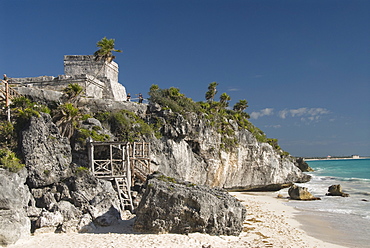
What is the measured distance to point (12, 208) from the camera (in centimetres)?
1275

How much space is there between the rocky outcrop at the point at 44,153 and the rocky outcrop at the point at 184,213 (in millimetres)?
6518

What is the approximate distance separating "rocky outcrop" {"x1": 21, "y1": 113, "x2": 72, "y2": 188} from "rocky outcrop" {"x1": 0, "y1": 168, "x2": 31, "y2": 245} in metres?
1.52

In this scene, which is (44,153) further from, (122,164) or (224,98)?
(224,98)

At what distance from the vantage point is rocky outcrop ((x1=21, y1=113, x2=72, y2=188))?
16.0 metres

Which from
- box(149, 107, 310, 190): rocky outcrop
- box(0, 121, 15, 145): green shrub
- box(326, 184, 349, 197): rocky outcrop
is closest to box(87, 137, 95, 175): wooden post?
box(0, 121, 15, 145): green shrub

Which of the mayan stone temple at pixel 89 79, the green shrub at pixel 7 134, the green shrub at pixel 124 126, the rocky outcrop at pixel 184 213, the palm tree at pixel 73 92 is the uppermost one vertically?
the mayan stone temple at pixel 89 79

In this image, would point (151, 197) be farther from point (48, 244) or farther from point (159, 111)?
point (159, 111)

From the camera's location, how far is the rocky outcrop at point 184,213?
41.1ft

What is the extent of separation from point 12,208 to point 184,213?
742 cm

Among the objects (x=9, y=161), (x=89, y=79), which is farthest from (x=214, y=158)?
(x=9, y=161)

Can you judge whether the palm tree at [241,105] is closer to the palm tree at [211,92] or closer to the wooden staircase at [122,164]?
the palm tree at [211,92]

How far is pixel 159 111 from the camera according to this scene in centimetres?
2597

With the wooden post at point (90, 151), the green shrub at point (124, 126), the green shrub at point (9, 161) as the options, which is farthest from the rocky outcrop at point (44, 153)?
the green shrub at point (124, 126)

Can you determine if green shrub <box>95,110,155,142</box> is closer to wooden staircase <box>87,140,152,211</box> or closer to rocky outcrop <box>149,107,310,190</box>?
wooden staircase <box>87,140,152,211</box>
